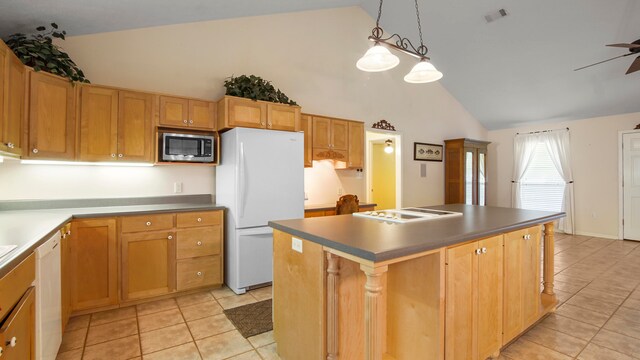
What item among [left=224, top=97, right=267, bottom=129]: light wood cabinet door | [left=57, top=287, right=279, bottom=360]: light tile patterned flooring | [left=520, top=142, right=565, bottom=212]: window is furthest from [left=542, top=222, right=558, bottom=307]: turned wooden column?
[left=520, top=142, right=565, bottom=212]: window

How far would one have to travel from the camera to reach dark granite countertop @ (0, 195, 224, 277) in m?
1.43

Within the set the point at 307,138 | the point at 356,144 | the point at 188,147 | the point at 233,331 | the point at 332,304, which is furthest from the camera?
the point at 356,144

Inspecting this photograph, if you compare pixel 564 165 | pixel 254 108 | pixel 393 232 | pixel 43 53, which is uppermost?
pixel 43 53

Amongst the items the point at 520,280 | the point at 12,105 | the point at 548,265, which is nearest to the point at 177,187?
the point at 12,105

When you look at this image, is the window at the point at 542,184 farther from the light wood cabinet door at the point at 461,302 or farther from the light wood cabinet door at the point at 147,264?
the light wood cabinet door at the point at 147,264

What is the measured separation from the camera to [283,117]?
3615 mm

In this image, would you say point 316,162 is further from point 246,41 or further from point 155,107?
point 155,107

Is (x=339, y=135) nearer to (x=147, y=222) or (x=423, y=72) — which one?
(x=423, y=72)

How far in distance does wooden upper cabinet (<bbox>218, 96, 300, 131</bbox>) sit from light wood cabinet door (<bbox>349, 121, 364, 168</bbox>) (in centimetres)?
121

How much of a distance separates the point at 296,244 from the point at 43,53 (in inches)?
104

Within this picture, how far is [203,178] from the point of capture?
367cm

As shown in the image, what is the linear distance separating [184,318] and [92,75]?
2556 mm

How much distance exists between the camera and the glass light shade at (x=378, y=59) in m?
2.22

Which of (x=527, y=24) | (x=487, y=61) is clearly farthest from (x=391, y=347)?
(x=487, y=61)
